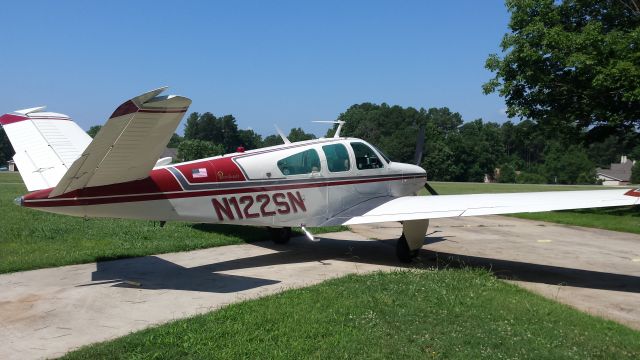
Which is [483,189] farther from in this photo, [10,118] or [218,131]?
[218,131]

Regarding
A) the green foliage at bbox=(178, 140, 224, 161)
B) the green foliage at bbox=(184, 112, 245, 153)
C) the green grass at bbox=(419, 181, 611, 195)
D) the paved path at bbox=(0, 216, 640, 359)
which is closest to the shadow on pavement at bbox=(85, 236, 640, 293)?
the paved path at bbox=(0, 216, 640, 359)

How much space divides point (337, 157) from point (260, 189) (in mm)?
1909

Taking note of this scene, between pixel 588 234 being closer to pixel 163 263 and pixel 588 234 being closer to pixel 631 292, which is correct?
pixel 631 292

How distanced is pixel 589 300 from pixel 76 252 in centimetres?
897

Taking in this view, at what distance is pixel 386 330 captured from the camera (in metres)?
4.96

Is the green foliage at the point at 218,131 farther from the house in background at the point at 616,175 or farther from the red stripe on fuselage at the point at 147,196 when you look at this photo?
the red stripe on fuselage at the point at 147,196

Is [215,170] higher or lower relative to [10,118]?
lower

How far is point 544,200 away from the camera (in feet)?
27.2

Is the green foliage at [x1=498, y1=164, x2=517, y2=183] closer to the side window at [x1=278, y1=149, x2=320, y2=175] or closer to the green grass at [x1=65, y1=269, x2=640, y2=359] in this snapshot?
the side window at [x1=278, y1=149, x2=320, y2=175]

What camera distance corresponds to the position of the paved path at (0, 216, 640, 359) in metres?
5.51

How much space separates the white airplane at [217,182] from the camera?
629 centimetres

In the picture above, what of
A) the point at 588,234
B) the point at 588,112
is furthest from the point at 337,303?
the point at 588,112

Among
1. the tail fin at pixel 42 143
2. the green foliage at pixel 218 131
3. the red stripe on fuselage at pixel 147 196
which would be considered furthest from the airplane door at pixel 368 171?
the green foliage at pixel 218 131

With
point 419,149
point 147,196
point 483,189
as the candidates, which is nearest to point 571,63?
point 419,149
